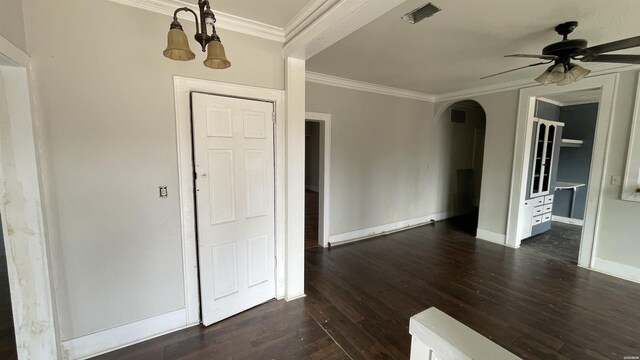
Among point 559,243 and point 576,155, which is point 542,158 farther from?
point 576,155

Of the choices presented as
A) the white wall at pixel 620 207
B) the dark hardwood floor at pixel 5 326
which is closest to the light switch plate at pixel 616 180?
the white wall at pixel 620 207

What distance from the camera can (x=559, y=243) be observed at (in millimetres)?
4246

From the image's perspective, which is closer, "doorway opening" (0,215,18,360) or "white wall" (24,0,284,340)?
"white wall" (24,0,284,340)

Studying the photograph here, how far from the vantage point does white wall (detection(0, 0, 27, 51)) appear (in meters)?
1.35

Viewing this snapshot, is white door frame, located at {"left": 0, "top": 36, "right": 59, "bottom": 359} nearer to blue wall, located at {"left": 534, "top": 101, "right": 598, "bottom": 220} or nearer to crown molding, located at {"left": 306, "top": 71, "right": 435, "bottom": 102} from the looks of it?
crown molding, located at {"left": 306, "top": 71, "right": 435, "bottom": 102}

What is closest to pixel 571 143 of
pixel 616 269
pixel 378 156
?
pixel 616 269

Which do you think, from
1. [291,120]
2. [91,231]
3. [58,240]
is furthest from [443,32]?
[58,240]

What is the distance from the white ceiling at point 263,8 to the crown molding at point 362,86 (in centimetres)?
152

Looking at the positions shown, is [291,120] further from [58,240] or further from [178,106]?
[58,240]

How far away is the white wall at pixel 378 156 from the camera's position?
4.03 meters

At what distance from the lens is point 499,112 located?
4176mm

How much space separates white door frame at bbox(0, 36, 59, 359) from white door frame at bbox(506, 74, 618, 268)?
5.32m

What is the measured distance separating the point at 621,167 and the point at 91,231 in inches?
212

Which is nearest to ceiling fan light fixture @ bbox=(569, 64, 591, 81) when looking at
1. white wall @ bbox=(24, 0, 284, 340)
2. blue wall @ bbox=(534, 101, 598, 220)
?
white wall @ bbox=(24, 0, 284, 340)
